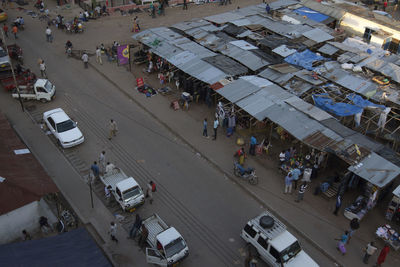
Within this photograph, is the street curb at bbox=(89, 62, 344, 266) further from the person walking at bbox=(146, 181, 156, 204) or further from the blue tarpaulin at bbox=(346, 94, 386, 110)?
the blue tarpaulin at bbox=(346, 94, 386, 110)

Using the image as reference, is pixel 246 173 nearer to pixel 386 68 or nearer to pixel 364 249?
pixel 364 249

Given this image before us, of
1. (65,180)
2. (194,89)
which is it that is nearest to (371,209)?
(194,89)

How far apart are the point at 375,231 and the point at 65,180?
613 inches

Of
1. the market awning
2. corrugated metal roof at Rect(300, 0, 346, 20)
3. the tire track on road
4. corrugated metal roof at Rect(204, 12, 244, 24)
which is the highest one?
corrugated metal roof at Rect(300, 0, 346, 20)

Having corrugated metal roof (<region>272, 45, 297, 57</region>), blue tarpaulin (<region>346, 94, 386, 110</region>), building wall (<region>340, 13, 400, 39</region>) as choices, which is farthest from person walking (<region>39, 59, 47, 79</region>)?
building wall (<region>340, 13, 400, 39</region>)

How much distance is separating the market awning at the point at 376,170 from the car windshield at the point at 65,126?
15.7m

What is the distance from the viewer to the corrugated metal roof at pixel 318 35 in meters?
31.5

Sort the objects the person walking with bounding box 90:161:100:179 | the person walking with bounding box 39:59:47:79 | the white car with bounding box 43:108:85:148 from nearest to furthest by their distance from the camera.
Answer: the person walking with bounding box 90:161:100:179, the white car with bounding box 43:108:85:148, the person walking with bounding box 39:59:47:79

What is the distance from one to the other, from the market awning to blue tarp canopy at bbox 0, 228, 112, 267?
12207 mm

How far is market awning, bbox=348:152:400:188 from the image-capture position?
1825cm

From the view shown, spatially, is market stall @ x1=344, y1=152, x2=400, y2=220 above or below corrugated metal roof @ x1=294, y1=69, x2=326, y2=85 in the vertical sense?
below

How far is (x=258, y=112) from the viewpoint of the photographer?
74.4 ft

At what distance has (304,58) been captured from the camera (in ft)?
93.8

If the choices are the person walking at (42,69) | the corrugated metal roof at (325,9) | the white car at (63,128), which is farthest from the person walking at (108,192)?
the corrugated metal roof at (325,9)
